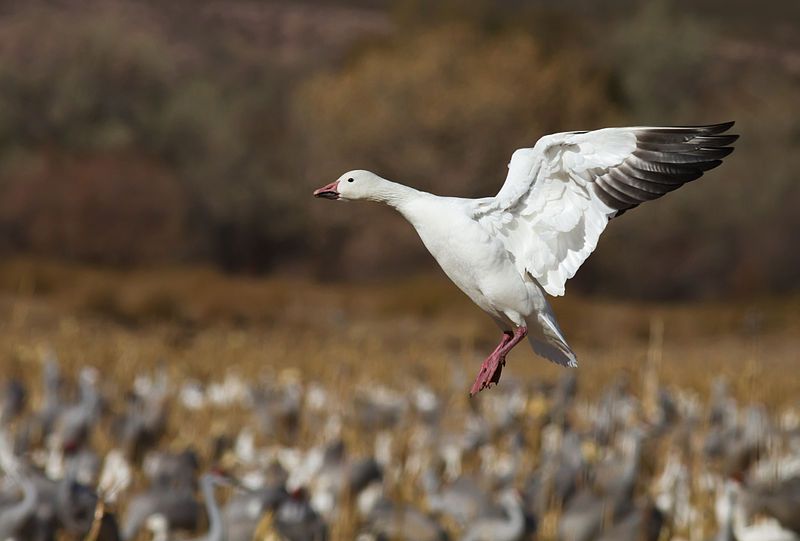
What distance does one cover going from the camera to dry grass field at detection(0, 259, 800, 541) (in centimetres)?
1159

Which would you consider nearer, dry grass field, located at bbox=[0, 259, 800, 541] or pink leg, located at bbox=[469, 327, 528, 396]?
pink leg, located at bbox=[469, 327, 528, 396]

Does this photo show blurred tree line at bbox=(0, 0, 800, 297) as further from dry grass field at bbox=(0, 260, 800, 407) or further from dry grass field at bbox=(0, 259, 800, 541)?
dry grass field at bbox=(0, 260, 800, 407)

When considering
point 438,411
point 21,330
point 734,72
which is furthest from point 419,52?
point 438,411

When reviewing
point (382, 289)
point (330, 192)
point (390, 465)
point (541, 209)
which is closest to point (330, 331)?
point (382, 289)

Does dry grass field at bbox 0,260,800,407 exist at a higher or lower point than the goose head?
lower

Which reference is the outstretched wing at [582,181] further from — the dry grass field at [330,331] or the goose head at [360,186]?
the dry grass field at [330,331]

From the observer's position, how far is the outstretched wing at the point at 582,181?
264cm

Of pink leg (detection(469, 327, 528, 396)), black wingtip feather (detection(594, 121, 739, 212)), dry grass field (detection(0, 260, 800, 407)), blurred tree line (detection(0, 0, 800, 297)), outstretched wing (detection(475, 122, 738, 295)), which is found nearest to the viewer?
pink leg (detection(469, 327, 528, 396))

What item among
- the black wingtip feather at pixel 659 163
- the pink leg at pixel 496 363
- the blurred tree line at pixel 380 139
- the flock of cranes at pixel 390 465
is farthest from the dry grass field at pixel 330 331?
the blurred tree line at pixel 380 139

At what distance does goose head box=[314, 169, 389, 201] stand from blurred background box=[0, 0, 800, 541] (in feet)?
8.71

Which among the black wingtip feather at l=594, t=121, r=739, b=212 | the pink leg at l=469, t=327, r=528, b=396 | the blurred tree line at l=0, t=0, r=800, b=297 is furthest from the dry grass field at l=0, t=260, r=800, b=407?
the blurred tree line at l=0, t=0, r=800, b=297

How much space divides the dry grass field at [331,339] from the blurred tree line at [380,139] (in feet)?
11.3

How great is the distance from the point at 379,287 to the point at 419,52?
716cm

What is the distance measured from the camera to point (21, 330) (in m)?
15.9
